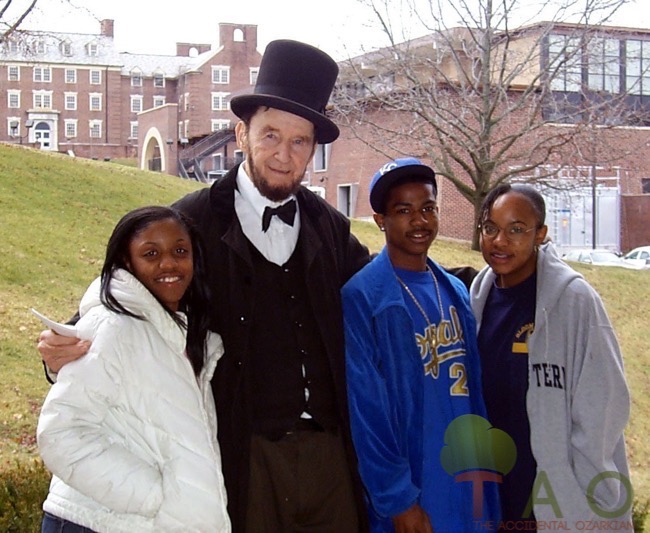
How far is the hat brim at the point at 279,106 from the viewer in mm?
3365

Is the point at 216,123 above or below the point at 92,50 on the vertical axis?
below

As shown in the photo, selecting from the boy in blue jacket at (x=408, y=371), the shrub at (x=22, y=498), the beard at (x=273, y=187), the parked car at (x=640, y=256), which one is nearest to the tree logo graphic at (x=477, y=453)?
the boy in blue jacket at (x=408, y=371)

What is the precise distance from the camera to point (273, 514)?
319cm

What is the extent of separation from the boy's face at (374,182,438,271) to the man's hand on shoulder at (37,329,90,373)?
1304 millimetres

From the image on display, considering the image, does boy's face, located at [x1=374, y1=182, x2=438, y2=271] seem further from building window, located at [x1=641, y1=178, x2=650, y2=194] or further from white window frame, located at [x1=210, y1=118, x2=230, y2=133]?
white window frame, located at [x1=210, y1=118, x2=230, y2=133]

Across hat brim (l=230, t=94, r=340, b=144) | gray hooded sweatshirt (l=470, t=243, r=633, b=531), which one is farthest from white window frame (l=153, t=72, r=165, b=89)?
gray hooded sweatshirt (l=470, t=243, r=633, b=531)

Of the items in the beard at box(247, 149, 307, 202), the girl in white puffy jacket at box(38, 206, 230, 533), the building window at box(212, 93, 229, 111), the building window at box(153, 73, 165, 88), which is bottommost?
the girl in white puffy jacket at box(38, 206, 230, 533)

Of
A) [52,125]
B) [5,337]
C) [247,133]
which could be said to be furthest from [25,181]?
[52,125]

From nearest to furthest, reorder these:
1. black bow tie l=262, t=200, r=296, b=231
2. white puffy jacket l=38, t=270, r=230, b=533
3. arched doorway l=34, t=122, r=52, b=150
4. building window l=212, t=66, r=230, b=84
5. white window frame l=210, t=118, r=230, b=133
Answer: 1. white puffy jacket l=38, t=270, r=230, b=533
2. black bow tie l=262, t=200, r=296, b=231
3. white window frame l=210, t=118, r=230, b=133
4. building window l=212, t=66, r=230, b=84
5. arched doorway l=34, t=122, r=52, b=150

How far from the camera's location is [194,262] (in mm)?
3158

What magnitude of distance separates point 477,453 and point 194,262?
4.36 feet

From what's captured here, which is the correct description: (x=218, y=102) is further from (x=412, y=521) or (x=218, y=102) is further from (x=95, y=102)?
(x=412, y=521)

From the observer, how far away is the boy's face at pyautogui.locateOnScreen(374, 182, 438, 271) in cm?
338

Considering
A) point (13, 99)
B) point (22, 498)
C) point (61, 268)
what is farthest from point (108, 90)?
point (22, 498)
